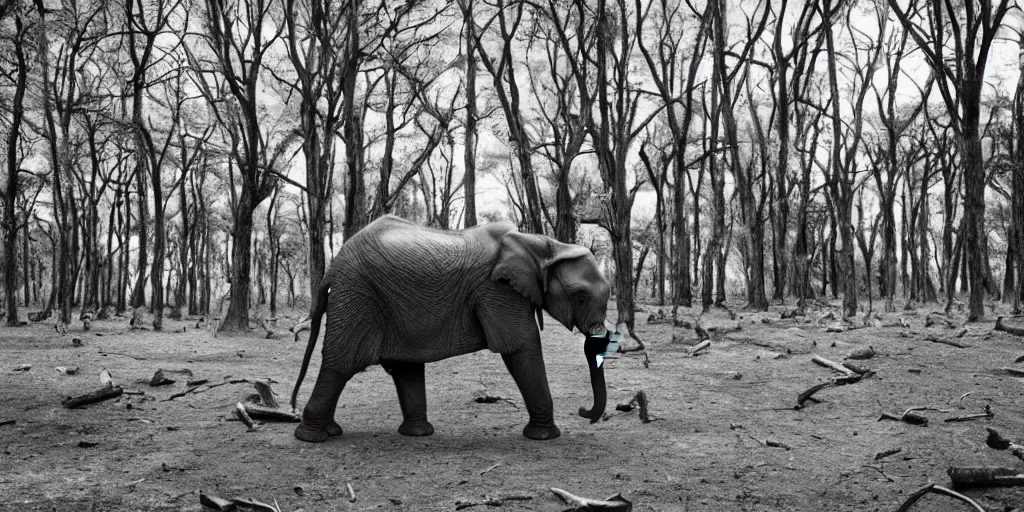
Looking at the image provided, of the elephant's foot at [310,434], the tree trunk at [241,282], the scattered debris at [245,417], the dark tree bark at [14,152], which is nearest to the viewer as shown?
the elephant's foot at [310,434]

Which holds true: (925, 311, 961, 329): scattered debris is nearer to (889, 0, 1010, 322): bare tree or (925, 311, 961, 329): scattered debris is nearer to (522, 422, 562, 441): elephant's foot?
(889, 0, 1010, 322): bare tree

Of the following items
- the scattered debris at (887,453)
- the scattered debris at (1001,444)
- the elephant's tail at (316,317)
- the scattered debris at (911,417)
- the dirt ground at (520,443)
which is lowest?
the dirt ground at (520,443)

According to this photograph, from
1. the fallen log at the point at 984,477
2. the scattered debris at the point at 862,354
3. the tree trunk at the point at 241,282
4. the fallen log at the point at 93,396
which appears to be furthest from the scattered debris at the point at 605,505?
the tree trunk at the point at 241,282

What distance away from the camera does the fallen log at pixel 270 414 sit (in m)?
5.66

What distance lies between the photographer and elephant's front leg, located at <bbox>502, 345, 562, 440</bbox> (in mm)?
5066

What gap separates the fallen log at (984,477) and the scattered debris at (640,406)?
2541 mm

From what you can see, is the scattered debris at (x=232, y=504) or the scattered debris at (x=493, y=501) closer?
the scattered debris at (x=232, y=504)

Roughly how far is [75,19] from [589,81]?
526 inches

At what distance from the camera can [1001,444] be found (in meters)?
4.20

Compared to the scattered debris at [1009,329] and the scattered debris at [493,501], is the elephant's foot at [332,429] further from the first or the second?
the scattered debris at [1009,329]

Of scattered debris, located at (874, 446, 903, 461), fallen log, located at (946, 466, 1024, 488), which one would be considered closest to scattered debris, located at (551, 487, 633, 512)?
fallen log, located at (946, 466, 1024, 488)

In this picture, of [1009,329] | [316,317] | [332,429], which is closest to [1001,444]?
[332,429]

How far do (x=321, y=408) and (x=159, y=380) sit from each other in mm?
3138

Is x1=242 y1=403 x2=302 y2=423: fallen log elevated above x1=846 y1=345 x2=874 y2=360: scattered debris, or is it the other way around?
x1=846 y1=345 x2=874 y2=360: scattered debris
